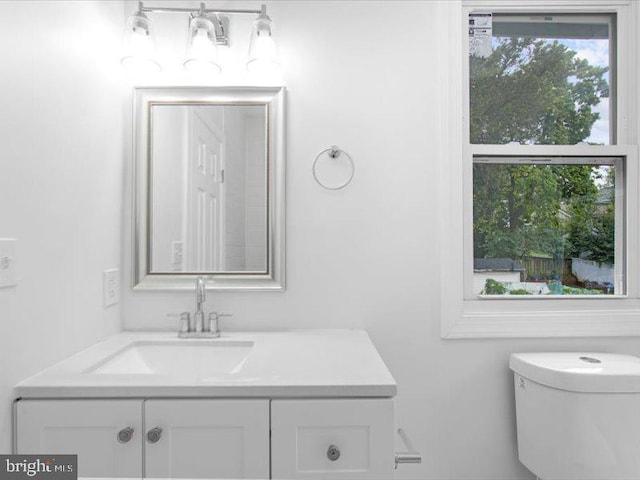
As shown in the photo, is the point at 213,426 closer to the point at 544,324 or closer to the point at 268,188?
the point at 268,188

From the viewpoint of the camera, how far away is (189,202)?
61.4 inches

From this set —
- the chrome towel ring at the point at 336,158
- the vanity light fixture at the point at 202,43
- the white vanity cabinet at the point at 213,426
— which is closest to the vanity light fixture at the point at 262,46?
the vanity light fixture at the point at 202,43

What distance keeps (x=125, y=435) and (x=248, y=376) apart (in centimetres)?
29

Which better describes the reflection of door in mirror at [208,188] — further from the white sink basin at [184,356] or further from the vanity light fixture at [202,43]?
the white sink basin at [184,356]

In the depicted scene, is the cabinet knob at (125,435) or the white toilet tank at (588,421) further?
the white toilet tank at (588,421)

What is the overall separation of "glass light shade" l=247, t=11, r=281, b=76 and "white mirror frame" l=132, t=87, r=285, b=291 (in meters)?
0.11

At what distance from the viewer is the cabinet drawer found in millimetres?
974

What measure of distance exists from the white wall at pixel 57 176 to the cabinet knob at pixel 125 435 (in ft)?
0.77

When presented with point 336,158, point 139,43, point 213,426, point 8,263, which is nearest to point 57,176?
point 8,263

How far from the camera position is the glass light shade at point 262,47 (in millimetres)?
1427

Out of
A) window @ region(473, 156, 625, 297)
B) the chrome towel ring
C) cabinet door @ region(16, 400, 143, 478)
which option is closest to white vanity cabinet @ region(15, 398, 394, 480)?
cabinet door @ region(16, 400, 143, 478)

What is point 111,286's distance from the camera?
1.46 metres

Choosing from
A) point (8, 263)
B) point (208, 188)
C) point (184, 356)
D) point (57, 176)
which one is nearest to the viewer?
point (8, 263)

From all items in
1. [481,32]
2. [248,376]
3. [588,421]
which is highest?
[481,32]
